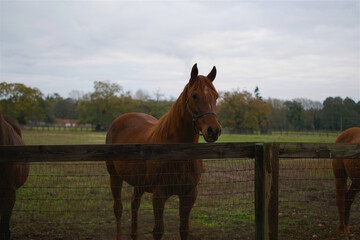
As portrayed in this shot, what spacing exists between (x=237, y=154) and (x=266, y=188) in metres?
0.50

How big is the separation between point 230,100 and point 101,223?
57382 mm

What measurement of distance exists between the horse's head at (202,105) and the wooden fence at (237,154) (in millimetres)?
171

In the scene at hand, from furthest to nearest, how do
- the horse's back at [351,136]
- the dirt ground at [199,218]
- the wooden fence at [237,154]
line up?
the horse's back at [351,136] < the dirt ground at [199,218] < the wooden fence at [237,154]

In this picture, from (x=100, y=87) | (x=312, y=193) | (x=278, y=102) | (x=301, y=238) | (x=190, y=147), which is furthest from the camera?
(x=278, y=102)

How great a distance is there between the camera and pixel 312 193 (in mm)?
8133

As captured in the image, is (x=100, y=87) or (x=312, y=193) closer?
(x=312, y=193)

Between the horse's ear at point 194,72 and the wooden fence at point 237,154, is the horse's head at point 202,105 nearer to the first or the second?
the horse's ear at point 194,72

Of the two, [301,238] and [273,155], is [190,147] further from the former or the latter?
[301,238]

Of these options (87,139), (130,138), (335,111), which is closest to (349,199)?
(130,138)

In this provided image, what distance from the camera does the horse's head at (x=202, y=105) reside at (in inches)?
125

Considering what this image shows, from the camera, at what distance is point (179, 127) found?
376cm

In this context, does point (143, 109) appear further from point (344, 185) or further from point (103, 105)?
point (344, 185)

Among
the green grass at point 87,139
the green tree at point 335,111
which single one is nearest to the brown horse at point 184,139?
the green tree at point 335,111

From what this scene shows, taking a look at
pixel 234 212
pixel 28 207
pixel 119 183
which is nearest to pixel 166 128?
pixel 119 183
